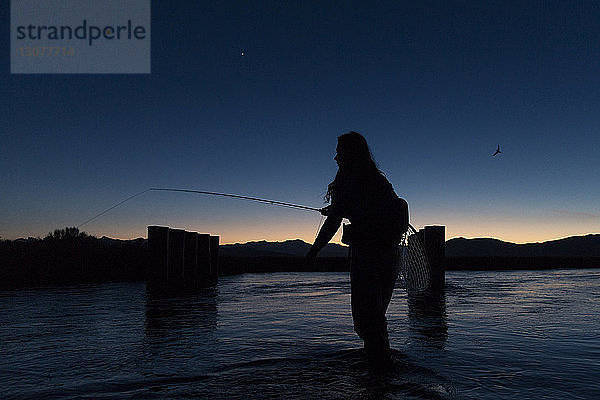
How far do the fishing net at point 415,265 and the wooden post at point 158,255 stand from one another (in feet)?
30.4

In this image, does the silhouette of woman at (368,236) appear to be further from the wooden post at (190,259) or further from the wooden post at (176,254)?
the wooden post at (190,259)

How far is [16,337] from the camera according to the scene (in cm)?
707

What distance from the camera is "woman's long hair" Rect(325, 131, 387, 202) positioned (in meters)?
5.05

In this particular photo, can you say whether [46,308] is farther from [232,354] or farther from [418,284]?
[418,284]

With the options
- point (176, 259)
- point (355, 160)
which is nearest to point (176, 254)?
point (176, 259)

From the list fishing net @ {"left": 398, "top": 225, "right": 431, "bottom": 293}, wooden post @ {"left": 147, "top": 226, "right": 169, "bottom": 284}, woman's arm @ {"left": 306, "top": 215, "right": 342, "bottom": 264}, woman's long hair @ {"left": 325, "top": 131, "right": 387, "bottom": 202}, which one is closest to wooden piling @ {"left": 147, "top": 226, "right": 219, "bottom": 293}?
wooden post @ {"left": 147, "top": 226, "right": 169, "bottom": 284}

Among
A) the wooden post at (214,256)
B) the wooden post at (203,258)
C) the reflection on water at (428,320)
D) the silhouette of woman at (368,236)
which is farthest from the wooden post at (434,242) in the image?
the wooden post at (214,256)

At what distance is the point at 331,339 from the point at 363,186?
278 centimetres

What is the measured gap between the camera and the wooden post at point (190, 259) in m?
17.5

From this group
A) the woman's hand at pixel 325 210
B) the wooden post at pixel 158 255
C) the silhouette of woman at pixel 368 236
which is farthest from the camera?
the wooden post at pixel 158 255

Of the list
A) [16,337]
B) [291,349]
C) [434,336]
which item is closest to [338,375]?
[291,349]

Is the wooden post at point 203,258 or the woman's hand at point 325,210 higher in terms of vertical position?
the woman's hand at point 325,210

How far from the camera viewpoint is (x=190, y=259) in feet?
59.1

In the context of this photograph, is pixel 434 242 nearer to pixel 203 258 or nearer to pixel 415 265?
pixel 415 265
